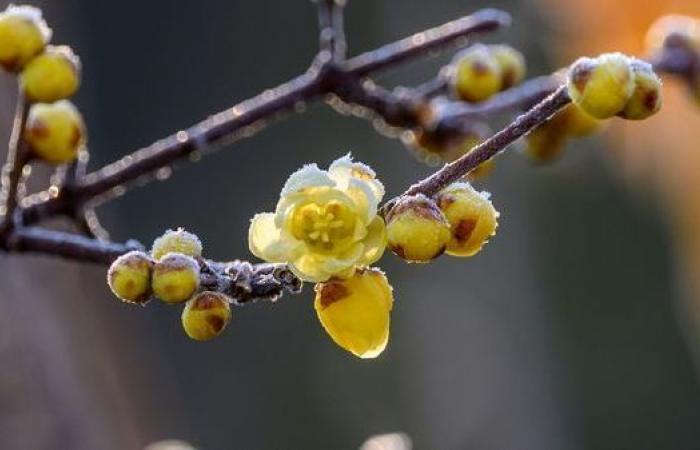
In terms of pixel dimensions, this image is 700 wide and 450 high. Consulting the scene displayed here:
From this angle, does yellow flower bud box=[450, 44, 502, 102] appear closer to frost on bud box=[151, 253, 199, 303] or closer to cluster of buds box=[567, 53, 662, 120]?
cluster of buds box=[567, 53, 662, 120]

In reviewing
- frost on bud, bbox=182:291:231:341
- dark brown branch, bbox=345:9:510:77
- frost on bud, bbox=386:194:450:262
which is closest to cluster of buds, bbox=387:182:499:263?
frost on bud, bbox=386:194:450:262

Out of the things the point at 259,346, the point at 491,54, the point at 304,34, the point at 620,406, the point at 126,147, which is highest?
the point at 304,34

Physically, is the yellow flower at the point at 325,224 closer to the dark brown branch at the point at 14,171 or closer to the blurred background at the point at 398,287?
the dark brown branch at the point at 14,171

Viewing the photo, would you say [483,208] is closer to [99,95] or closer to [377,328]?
[377,328]

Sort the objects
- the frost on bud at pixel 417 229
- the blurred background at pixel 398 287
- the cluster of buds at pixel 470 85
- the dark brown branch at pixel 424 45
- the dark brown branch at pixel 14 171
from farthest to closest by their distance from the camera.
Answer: the blurred background at pixel 398 287, the cluster of buds at pixel 470 85, the dark brown branch at pixel 424 45, the dark brown branch at pixel 14 171, the frost on bud at pixel 417 229

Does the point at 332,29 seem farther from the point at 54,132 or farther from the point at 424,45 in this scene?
the point at 54,132

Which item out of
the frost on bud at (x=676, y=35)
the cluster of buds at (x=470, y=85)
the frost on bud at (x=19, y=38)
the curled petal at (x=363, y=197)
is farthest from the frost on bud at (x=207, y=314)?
the frost on bud at (x=676, y=35)

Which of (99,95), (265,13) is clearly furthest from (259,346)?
(265,13)
